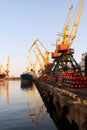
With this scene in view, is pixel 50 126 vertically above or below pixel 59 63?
below

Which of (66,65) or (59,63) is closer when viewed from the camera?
(59,63)

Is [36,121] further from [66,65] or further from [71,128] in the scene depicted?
[66,65]

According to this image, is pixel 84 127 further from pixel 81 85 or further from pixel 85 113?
pixel 81 85

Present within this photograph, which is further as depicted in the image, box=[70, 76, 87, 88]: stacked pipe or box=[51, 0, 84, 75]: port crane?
box=[51, 0, 84, 75]: port crane

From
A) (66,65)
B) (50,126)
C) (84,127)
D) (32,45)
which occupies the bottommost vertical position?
(50,126)

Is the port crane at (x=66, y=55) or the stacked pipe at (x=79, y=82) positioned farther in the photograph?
the port crane at (x=66, y=55)

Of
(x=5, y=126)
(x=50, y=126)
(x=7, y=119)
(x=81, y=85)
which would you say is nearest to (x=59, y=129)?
(x=50, y=126)

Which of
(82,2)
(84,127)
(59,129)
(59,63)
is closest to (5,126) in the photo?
(59,129)

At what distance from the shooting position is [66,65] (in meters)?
86.7

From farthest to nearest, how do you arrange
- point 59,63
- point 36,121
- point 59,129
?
point 59,63
point 36,121
point 59,129

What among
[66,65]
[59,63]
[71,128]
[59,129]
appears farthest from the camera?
[66,65]

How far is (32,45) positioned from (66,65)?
73.6 m

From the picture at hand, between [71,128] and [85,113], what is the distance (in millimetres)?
8682

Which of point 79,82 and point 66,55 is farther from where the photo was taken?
point 66,55
